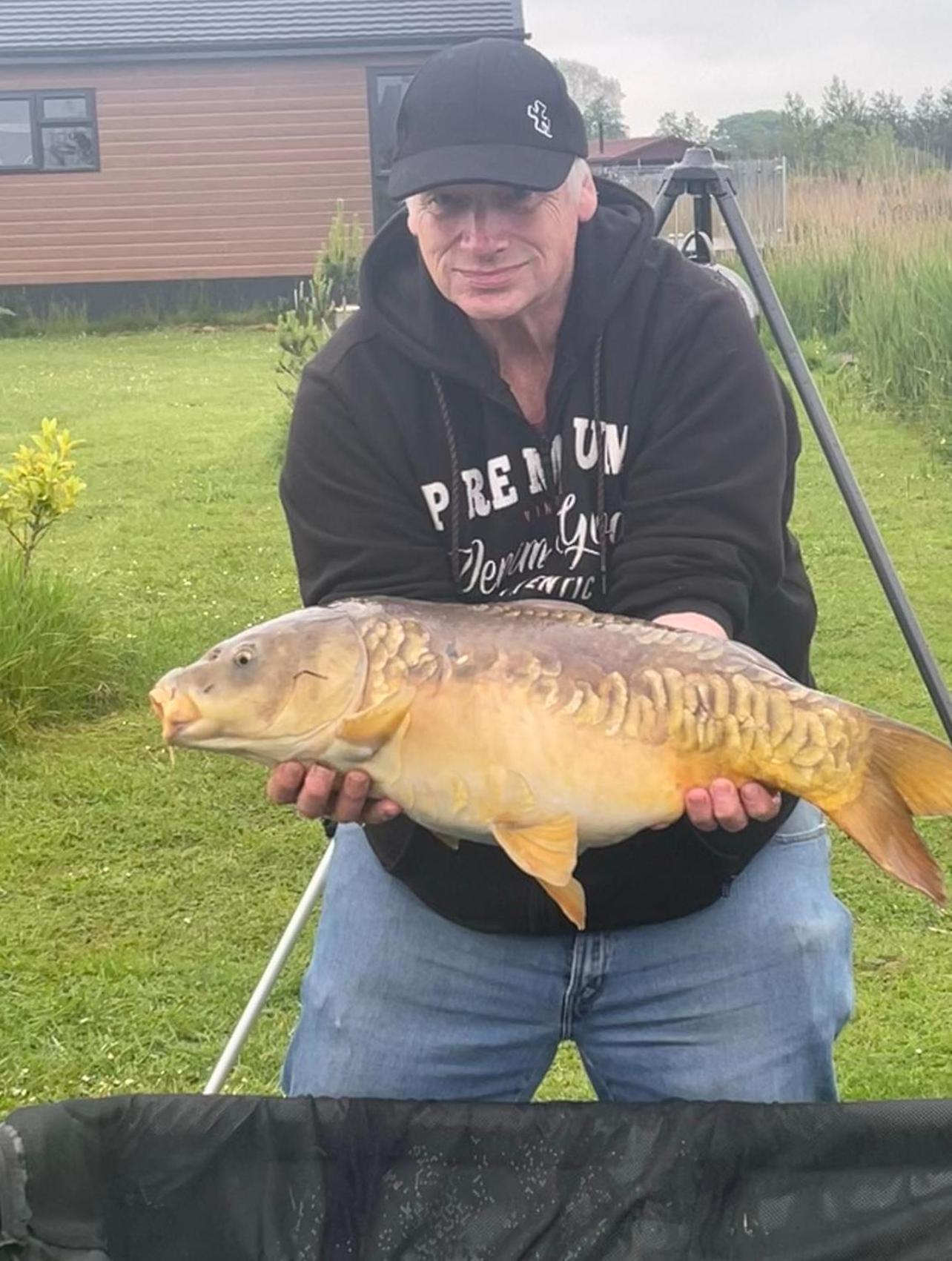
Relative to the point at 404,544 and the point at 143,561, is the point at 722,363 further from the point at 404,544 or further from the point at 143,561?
the point at 143,561

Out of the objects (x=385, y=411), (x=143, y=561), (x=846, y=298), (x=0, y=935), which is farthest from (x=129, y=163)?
(x=385, y=411)

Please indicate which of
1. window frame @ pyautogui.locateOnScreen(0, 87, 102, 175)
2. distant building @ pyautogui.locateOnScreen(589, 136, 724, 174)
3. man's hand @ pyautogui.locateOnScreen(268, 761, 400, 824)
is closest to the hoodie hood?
man's hand @ pyautogui.locateOnScreen(268, 761, 400, 824)

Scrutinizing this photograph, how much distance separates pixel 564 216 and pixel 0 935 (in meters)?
1.74

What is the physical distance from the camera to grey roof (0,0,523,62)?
14.4 metres

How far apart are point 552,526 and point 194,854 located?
1675 millimetres

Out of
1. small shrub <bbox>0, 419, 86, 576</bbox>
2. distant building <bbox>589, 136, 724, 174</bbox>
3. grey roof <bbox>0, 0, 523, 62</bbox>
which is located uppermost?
grey roof <bbox>0, 0, 523, 62</bbox>

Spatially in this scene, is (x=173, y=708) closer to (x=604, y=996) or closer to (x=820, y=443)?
(x=604, y=996)

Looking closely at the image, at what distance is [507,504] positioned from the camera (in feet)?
4.73

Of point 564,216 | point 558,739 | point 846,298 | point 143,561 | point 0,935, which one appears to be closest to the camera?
point 558,739

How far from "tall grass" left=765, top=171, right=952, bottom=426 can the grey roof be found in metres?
5.52

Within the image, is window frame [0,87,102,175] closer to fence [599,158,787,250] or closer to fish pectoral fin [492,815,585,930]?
fence [599,158,787,250]

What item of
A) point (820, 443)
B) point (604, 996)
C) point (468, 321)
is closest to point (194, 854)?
point (820, 443)

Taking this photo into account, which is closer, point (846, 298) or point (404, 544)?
point (404, 544)

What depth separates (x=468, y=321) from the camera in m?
1.45
